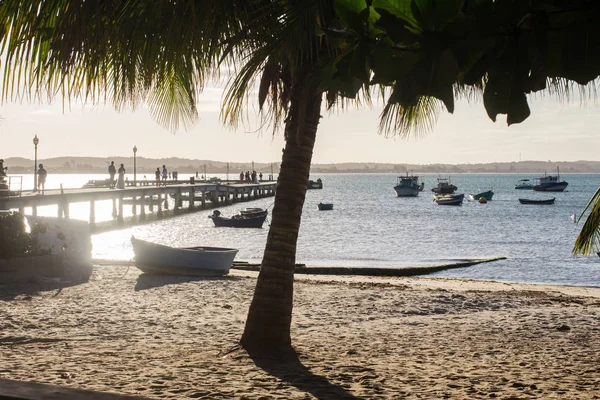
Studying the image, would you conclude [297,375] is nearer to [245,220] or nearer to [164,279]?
[164,279]

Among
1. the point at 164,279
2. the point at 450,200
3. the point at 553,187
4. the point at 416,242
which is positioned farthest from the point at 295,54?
the point at 553,187

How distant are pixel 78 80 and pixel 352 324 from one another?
639 centimetres

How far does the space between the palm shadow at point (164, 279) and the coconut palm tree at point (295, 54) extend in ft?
23.5

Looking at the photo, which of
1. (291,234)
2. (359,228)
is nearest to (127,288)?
(291,234)

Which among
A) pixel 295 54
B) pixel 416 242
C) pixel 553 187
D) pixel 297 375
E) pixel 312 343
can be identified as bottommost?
pixel 416 242

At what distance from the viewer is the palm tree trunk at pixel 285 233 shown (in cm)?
830

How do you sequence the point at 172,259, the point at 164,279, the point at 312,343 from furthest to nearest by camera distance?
the point at 172,259 → the point at 164,279 → the point at 312,343

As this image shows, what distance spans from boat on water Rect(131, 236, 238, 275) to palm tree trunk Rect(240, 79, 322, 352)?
9.08 meters

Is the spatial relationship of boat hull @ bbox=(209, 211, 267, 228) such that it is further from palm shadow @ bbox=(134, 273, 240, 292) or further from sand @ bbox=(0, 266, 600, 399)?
sand @ bbox=(0, 266, 600, 399)

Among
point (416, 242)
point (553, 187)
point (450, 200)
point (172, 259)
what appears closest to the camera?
point (172, 259)

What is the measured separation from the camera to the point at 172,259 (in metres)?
18.1

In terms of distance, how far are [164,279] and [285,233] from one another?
31.0 feet

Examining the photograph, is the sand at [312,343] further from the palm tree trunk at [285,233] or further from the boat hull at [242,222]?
the boat hull at [242,222]

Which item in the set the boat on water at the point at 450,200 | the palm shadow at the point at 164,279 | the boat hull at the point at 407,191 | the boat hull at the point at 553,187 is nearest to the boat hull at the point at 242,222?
the palm shadow at the point at 164,279
